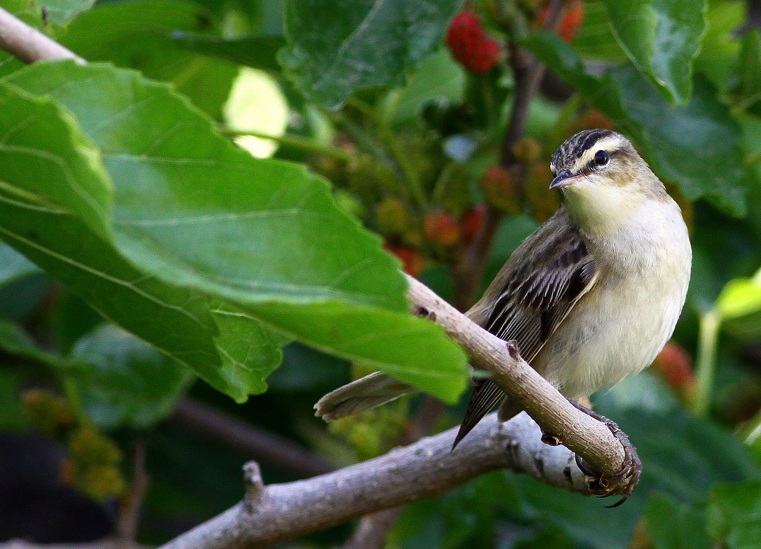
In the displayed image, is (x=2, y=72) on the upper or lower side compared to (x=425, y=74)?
upper

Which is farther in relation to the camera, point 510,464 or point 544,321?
point 544,321

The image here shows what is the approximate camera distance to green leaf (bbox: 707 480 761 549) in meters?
3.41

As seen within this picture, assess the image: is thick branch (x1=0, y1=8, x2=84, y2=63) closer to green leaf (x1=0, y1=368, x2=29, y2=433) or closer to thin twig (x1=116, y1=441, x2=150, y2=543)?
thin twig (x1=116, y1=441, x2=150, y2=543)

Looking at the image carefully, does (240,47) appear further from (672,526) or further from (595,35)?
(672,526)

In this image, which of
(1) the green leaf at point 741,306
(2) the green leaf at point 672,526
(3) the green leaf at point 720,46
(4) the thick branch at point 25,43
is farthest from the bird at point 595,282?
(4) the thick branch at point 25,43

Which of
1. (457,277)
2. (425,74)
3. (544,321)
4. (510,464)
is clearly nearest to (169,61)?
(425,74)

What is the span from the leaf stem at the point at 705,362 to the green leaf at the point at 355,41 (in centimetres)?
247

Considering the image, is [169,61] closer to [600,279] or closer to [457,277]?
[457,277]

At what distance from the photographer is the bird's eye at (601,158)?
3518 millimetres

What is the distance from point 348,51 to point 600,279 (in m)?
1.21

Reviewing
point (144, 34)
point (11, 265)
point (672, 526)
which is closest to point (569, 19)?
point (144, 34)

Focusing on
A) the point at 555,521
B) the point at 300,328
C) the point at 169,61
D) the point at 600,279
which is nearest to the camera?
the point at 300,328

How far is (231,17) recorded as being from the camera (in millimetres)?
5434

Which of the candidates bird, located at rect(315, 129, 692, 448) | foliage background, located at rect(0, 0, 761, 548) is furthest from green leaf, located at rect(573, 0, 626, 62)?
bird, located at rect(315, 129, 692, 448)
